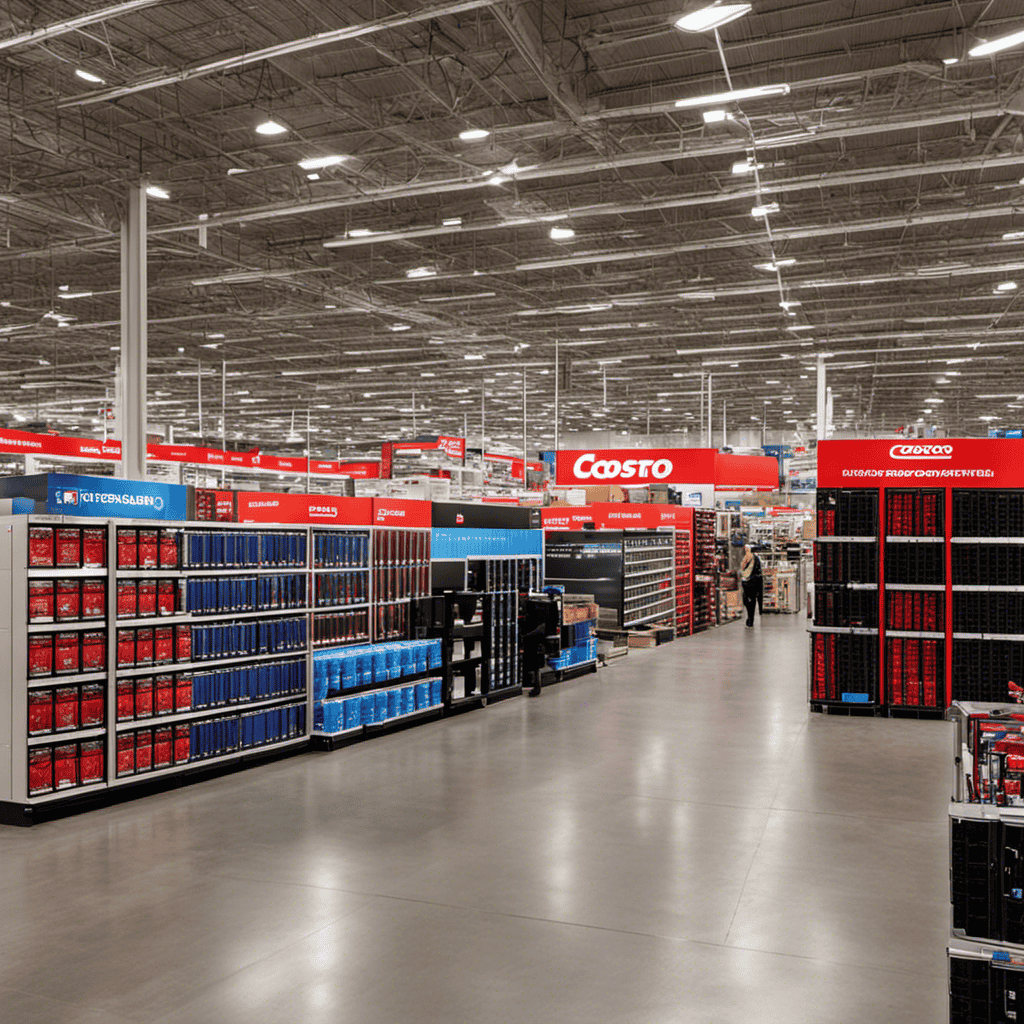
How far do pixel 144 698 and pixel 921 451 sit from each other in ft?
24.9

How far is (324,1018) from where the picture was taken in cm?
339

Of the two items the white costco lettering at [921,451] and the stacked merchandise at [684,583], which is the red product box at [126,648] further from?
the stacked merchandise at [684,583]

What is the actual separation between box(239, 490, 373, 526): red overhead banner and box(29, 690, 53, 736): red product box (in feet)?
8.96

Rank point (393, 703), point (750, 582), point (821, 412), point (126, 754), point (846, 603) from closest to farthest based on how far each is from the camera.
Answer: point (126, 754) → point (393, 703) → point (846, 603) → point (821, 412) → point (750, 582)

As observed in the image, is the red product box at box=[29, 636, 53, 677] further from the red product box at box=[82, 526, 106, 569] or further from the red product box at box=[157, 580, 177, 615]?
the red product box at box=[157, 580, 177, 615]

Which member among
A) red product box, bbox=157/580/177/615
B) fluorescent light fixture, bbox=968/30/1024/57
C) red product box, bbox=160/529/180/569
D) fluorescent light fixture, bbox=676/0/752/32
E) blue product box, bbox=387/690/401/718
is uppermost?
fluorescent light fixture, bbox=968/30/1024/57

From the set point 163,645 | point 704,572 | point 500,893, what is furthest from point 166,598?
point 704,572

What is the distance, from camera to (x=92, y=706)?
607 centimetres

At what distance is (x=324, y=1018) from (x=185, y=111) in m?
9.28

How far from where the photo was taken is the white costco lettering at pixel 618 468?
45.2 feet

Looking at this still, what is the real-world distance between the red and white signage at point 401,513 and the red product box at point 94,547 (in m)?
2.99

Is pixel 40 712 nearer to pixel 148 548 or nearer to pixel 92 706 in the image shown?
pixel 92 706

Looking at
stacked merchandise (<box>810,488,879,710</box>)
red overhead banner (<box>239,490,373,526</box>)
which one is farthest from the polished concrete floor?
red overhead banner (<box>239,490,373,526</box>)

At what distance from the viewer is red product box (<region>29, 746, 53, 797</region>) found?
5.70 metres
